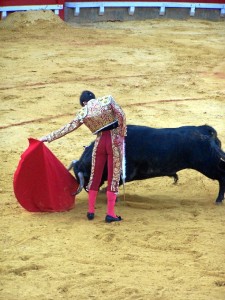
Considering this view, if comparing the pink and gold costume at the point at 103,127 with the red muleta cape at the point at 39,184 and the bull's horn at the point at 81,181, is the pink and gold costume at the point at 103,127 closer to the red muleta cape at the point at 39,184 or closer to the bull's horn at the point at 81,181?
the bull's horn at the point at 81,181

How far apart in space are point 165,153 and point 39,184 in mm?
1079

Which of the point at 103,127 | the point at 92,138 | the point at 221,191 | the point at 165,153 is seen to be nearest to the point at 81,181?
the point at 103,127

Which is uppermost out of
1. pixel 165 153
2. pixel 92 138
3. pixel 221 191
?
pixel 165 153

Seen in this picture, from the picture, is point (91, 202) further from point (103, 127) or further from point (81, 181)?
point (103, 127)

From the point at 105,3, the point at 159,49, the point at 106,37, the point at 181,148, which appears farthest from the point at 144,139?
the point at 105,3

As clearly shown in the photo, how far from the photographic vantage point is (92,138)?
9.55 m

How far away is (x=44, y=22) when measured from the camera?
635 inches

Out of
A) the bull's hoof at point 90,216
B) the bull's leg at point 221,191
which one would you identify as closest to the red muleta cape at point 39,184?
the bull's hoof at point 90,216

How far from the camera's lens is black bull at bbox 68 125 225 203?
281 inches

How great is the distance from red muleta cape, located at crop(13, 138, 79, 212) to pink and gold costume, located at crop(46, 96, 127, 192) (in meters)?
0.35

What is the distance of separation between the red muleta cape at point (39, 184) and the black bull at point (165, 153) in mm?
196

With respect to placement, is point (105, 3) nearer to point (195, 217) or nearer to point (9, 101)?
point (9, 101)

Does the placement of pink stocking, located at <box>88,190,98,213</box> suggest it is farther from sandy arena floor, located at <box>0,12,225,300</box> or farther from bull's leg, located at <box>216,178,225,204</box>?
bull's leg, located at <box>216,178,225,204</box>

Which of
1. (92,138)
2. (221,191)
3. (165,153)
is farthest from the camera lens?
(92,138)
